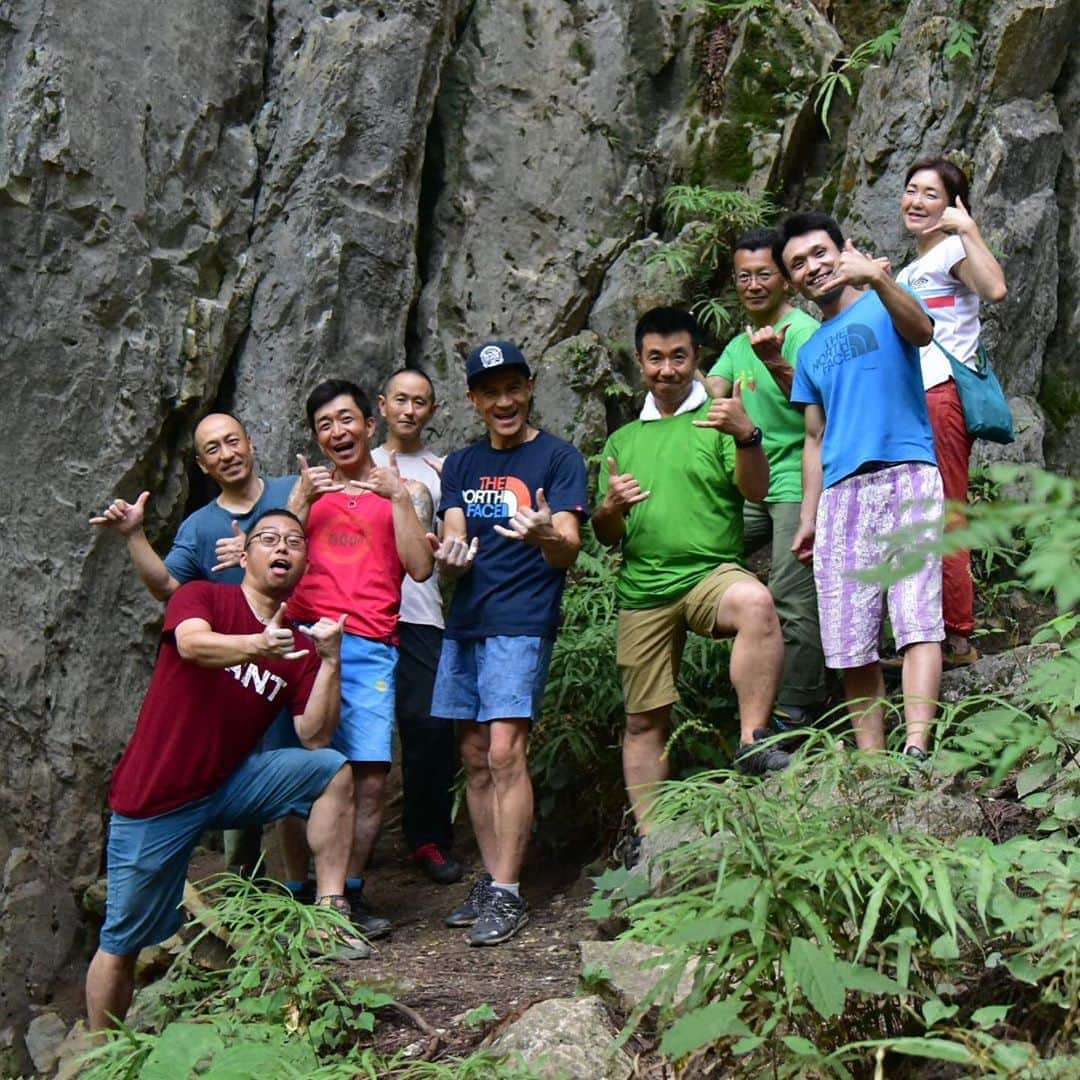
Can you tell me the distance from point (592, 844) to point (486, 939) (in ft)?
4.19

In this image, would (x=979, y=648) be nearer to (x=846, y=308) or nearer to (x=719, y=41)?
(x=846, y=308)

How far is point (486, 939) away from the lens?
5.03 metres

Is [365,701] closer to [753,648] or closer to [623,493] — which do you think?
[623,493]

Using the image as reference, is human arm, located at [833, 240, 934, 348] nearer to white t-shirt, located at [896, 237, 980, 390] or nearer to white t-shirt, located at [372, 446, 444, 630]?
white t-shirt, located at [896, 237, 980, 390]

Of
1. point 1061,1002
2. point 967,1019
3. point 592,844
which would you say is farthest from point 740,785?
point 592,844

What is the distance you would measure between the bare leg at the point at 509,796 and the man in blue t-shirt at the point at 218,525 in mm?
1005

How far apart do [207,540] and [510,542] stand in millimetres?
1421

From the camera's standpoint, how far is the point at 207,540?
18.6 feet

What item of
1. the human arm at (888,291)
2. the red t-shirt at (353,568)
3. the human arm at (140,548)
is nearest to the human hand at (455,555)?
the red t-shirt at (353,568)

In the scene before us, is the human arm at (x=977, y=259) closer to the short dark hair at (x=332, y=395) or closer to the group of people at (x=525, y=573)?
the group of people at (x=525, y=573)

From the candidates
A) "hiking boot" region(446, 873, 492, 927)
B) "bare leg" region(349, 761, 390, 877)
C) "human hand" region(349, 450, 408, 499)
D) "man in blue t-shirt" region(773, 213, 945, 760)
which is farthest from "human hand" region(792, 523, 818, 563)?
"bare leg" region(349, 761, 390, 877)

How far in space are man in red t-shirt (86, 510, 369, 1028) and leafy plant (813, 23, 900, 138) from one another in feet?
17.7

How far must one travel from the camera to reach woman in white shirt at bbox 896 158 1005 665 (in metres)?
5.49

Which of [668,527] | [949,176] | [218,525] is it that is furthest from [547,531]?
[949,176]
